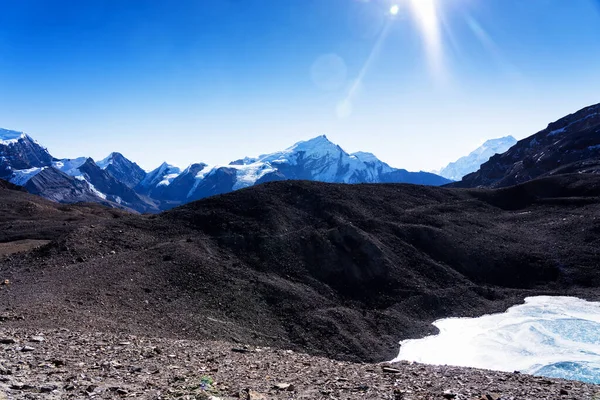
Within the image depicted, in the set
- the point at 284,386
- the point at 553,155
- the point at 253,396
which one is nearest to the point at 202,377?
the point at 253,396

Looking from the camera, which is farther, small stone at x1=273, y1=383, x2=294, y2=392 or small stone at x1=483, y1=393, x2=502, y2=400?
small stone at x1=273, y1=383, x2=294, y2=392

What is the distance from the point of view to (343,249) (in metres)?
38.8

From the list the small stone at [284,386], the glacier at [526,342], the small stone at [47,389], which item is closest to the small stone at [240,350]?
the small stone at [284,386]

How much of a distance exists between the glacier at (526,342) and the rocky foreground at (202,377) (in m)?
13.9

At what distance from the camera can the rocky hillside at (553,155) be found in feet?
427

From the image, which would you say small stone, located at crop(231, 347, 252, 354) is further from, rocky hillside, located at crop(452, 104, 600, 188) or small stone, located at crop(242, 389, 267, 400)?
rocky hillside, located at crop(452, 104, 600, 188)

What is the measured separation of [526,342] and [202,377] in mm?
27442

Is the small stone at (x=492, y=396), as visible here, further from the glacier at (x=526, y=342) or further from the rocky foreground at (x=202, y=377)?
the glacier at (x=526, y=342)

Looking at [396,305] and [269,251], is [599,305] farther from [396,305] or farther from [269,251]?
[269,251]

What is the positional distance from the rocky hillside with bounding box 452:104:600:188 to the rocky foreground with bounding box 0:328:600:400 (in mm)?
119414

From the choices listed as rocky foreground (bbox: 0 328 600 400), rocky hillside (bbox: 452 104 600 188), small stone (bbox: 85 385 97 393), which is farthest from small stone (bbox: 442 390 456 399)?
rocky hillside (bbox: 452 104 600 188)

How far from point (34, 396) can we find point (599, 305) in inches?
1655

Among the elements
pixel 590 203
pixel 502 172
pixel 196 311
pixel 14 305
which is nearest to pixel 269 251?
pixel 196 311

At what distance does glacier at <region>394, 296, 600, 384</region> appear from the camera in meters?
25.6
